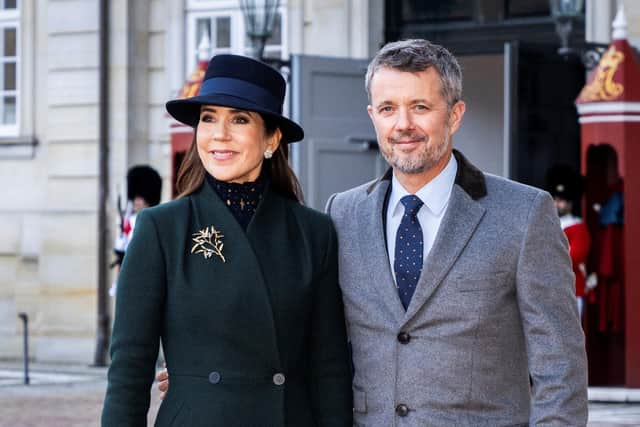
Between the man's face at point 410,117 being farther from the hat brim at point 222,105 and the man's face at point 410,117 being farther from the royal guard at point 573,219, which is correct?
the royal guard at point 573,219

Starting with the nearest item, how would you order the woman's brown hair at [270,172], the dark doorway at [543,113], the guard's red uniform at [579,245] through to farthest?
1. the woman's brown hair at [270,172]
2. the guard's red uniform at [579,245]
3. the dark doorway at [543,113]

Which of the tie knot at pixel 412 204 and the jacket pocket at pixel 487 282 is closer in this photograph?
the jacket pocket at pixel 487 282

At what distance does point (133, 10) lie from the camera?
14914 mm

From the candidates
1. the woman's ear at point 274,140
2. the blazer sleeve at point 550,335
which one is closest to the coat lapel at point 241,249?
the woman's ear at point 274,140

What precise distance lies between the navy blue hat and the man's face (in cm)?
30

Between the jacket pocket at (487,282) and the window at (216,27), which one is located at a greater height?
the window at (216,27)

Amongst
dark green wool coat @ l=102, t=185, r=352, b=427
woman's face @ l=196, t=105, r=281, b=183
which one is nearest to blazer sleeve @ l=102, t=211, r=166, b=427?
dark green wool coat @ l=102, t=185, r=352, b=427

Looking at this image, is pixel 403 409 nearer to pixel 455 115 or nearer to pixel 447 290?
Answer: pixel 447 290

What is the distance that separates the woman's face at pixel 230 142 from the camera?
3.86 m

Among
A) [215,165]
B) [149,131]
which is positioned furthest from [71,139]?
[215,165]

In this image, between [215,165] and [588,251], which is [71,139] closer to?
[588,251]

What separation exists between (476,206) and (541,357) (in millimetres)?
393

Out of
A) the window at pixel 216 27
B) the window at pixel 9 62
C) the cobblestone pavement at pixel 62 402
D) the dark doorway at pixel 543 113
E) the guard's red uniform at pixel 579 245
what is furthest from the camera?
the window at pixel 9 62

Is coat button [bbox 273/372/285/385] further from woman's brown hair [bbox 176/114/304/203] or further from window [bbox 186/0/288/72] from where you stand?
window [bbox 186/0/288/72]
